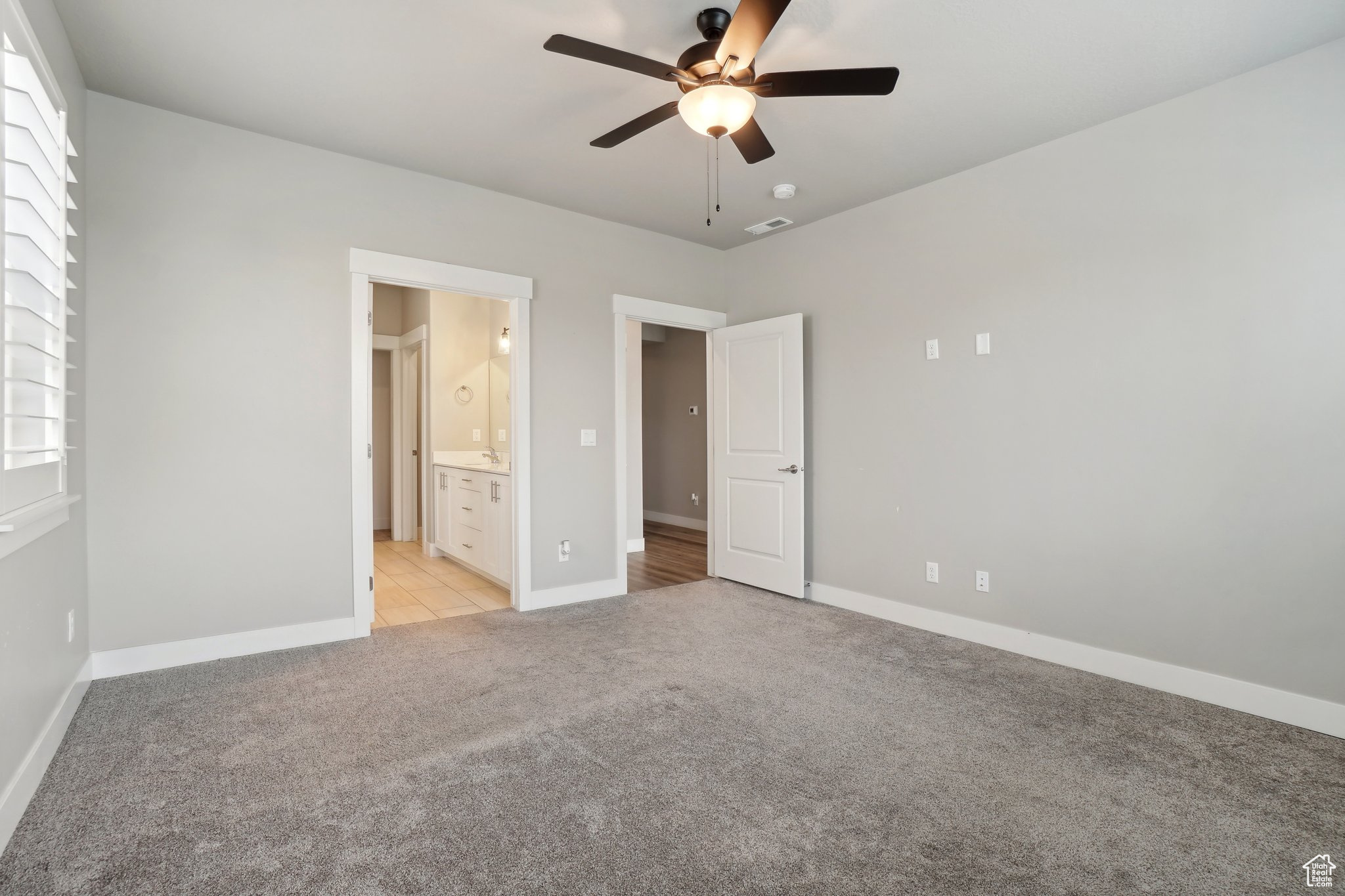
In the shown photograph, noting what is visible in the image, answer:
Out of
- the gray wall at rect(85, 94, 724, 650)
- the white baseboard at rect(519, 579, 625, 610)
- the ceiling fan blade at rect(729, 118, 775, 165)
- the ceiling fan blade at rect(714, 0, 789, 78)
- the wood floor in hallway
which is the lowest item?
the wood floor in hallway

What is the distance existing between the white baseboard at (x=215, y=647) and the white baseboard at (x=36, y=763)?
27 cm

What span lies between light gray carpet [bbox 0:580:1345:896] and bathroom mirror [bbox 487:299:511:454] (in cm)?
342

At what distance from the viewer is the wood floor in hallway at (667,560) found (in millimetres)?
5191

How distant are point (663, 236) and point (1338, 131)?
3.66 meters

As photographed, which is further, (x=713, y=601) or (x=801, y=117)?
(x=713, y=601)

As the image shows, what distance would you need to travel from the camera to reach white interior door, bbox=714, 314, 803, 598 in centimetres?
455

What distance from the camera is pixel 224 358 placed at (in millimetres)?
3230

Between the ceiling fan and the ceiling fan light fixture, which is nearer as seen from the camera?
the ceiling fan

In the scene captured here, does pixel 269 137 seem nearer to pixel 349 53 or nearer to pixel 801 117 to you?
pixel 349 53

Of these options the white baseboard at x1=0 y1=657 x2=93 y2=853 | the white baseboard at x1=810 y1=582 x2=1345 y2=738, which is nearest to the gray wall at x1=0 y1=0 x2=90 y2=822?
Answer: the white baseboard at x1=0 y1=657 x2=93 y2=853

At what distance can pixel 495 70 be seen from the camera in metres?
2.74

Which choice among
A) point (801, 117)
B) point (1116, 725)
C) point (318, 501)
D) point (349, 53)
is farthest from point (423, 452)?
point (1116, 725)

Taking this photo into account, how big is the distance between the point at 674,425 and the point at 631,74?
5721 mm

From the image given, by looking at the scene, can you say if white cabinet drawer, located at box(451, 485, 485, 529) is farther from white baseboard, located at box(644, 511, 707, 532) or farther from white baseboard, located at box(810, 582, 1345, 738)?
white baseboard, located at box(644, 511, 707, 532)
